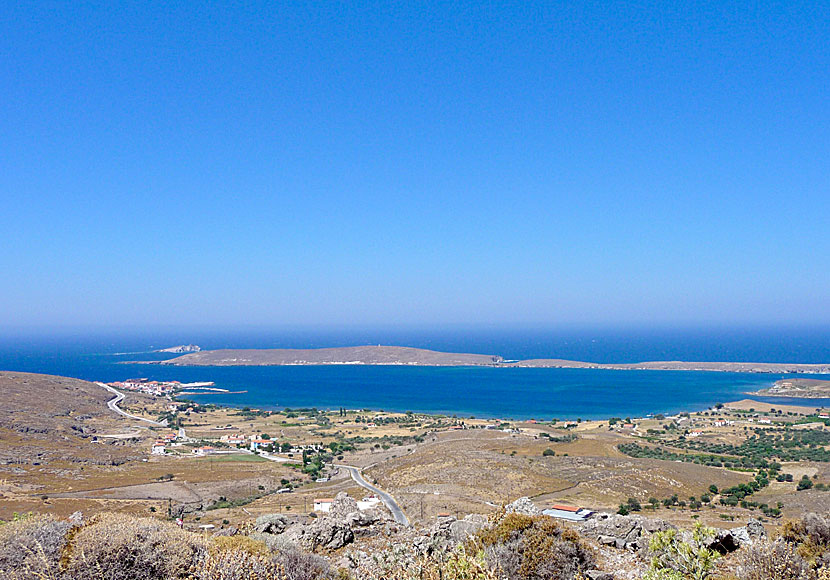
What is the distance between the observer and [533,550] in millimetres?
11500

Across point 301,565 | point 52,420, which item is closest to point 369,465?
point 301,565

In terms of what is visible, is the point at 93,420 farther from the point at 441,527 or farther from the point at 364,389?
the point at 441,527

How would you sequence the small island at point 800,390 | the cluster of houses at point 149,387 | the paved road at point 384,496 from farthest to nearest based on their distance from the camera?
the cluster of houses at point 149,387 < the small island at point 800,390 < the paved road at point 384,496

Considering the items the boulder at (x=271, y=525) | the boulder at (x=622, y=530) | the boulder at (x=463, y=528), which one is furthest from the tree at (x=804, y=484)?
the boulder at (x=271, y=525)

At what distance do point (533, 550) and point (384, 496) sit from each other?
2473 cm

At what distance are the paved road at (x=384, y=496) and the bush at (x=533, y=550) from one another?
10.3 meters

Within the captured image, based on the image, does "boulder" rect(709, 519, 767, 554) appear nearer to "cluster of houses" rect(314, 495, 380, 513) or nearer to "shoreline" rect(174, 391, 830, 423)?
"cluster of houses" rect(314, 495, 380, 513)

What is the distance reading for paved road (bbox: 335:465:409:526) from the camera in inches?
1073

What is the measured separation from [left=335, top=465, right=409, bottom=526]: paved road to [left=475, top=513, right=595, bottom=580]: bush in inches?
404

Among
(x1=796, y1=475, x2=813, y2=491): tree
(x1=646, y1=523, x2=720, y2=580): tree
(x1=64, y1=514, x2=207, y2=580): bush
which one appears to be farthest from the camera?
(x1=796, y1=475, x2=813, y2=491): tree

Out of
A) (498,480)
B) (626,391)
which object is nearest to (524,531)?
(498,480)

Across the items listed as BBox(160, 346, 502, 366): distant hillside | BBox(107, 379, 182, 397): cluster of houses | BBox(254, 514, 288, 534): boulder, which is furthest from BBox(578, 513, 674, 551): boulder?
BBox(160, 346, 502, 366): distant hillside

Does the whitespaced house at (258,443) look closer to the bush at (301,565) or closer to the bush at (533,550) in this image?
the bush at (301,565)

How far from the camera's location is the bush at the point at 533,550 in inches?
442
